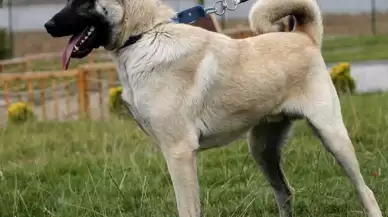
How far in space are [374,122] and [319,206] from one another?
3098 mm

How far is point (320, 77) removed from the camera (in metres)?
4.73

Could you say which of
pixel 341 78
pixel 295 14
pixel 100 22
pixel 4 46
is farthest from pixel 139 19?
pixel 4 46

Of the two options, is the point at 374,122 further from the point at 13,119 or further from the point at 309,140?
the point at 13,119

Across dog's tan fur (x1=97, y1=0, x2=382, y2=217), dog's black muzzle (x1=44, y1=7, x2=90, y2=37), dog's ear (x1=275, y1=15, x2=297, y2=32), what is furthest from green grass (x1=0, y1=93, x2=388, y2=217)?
dog's black muzzle (x1=44, y1=7, x2=90, y2=37)

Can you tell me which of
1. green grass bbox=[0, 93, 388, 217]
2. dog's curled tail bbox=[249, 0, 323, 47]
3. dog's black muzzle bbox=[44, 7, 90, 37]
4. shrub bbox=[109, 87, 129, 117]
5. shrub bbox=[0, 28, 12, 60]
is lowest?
shrub bbox=[0, 28, 12, 60]

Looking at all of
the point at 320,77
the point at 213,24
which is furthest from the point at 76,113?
the point at 320,77

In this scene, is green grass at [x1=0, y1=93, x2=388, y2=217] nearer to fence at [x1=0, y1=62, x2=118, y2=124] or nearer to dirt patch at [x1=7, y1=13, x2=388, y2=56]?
fence at [x1=0, y1=62, x2=118, y2=124]

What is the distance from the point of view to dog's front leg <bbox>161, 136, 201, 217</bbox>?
4.16 metres

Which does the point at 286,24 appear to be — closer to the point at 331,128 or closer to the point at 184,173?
the point at 331,128

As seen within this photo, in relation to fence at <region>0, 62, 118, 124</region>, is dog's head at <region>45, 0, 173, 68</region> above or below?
above

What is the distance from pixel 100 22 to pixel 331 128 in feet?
5.27

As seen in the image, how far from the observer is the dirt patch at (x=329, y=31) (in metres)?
26.5

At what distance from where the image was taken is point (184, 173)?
417 cm

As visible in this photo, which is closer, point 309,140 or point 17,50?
point 309,140
